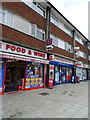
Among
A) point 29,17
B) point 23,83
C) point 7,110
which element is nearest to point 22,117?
point 7,110

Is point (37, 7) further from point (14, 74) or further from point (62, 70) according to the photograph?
point (62, 70)

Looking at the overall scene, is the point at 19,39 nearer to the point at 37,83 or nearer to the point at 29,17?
the point at 29,17

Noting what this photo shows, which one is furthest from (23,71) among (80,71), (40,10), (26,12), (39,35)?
(80,71)

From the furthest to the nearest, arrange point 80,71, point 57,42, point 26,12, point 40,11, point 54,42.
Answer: point 80,71 → point 57,42 → point 54,42 → point 40,11 → point 26,12

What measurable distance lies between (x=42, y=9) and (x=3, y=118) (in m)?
11.7

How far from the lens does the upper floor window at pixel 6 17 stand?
25.2 feet

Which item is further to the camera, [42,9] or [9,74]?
[42,9]

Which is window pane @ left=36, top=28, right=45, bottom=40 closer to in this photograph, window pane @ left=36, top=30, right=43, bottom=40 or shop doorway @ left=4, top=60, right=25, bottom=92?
window pane @ left=36, top=30, right=43, bottom=40

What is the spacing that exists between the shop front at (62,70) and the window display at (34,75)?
6.77ft

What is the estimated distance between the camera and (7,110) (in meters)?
4.73

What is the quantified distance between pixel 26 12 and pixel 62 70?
9.43 metres

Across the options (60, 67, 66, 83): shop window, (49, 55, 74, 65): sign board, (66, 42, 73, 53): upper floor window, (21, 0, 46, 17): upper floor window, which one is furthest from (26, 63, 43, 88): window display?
(66, 42, 73, 53): upper floor window

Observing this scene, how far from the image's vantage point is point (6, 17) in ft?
26.1

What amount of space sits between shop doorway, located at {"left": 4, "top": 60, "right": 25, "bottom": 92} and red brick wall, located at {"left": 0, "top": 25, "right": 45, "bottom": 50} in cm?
210
